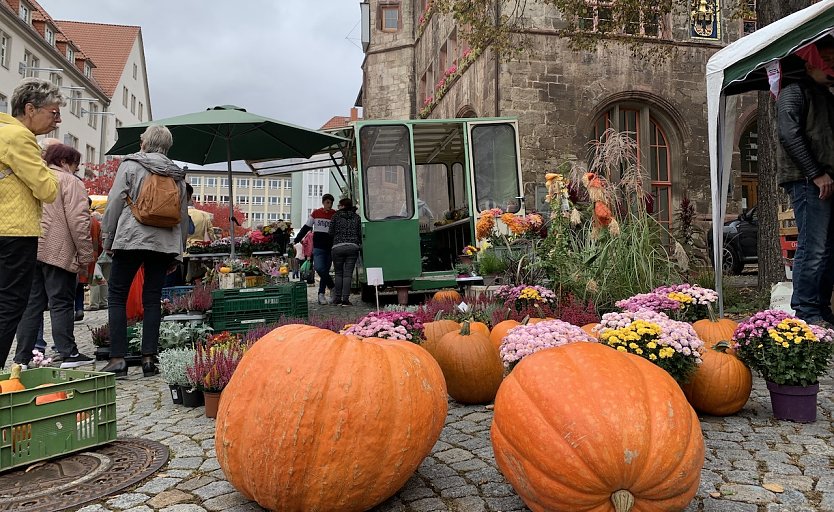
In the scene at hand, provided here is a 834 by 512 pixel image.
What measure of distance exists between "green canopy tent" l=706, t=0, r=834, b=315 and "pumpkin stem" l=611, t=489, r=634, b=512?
11.2ft

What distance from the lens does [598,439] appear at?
1.93 meters

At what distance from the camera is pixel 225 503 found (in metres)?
2.38

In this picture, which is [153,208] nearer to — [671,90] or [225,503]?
[225,503]

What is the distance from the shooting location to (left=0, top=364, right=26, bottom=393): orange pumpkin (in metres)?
2.80

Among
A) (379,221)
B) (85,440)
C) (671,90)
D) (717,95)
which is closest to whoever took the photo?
(85,440)

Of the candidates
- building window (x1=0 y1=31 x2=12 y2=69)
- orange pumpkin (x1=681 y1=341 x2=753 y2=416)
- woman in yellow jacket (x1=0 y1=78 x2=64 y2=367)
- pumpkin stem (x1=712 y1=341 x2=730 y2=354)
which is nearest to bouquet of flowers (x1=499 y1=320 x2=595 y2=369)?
orange pumpkin (x1=681 y1=341 x2=753 y2=416)

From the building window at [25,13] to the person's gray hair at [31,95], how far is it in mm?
37064

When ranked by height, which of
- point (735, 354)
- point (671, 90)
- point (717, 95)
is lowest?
point (735, 354)

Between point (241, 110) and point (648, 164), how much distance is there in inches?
415

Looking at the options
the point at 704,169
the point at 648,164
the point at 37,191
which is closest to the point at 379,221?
the point at 37,191

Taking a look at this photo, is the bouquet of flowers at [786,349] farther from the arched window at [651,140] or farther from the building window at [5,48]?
the building window at [5,48]

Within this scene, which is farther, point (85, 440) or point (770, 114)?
point (770, 114)

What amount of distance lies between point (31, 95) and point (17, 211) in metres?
0.72

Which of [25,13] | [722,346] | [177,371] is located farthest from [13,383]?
[25,13]
